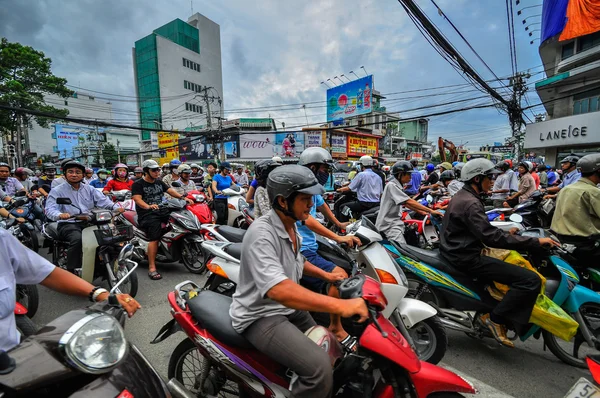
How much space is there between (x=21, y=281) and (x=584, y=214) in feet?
14.9

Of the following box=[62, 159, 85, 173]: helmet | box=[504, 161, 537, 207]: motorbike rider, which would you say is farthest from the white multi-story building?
box=[62, 159, 85, 173]: helmet

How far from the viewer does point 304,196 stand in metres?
1.71

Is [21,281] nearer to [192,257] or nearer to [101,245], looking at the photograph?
[101,245]

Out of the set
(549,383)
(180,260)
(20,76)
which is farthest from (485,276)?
(20,76)

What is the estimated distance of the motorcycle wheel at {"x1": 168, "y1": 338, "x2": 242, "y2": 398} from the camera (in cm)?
205

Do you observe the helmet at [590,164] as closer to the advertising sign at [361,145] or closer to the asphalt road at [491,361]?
the asphalt road at [491,361]

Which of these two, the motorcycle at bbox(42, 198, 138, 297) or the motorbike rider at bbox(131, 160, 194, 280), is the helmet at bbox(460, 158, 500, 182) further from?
the motorbike rider at bbox(131, 160, 194, 280)

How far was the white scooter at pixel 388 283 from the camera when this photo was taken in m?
2.36

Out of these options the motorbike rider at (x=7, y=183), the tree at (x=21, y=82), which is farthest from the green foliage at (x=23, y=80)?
the motorbike rider at (x=7, y=183)

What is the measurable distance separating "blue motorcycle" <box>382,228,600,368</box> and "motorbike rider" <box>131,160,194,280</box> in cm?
366

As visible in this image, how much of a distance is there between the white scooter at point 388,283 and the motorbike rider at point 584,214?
1856mm

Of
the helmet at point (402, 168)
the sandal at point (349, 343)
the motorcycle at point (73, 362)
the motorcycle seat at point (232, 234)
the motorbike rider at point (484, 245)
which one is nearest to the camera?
the motorcycle at point (73, 362)

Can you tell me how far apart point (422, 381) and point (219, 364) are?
113cm

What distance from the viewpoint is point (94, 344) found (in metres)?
1.08
